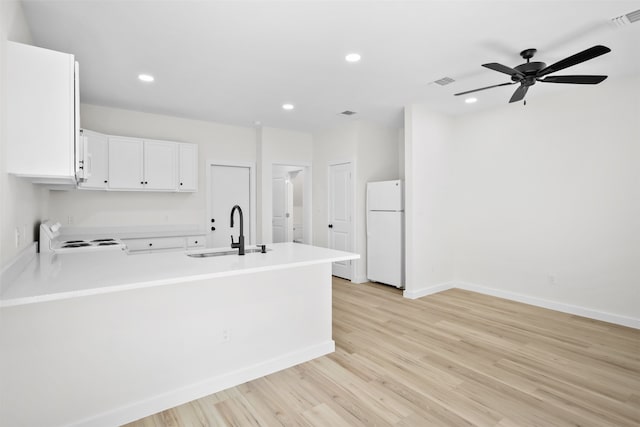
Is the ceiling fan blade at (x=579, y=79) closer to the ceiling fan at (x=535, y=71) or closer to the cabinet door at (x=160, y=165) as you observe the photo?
the ceiling fan at (x=535, y=71)

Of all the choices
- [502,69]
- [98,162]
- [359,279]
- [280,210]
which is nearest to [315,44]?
[502,69]

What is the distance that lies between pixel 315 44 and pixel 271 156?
3.18m

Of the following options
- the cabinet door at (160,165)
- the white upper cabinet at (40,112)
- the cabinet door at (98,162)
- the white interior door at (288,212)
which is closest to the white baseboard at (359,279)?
the white interior door at (288,212)

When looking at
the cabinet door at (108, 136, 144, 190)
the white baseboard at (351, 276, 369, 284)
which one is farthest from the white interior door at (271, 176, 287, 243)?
the cabinet door at (108, 136, 144, 190)

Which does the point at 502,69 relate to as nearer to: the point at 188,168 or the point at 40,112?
the point at 40,112

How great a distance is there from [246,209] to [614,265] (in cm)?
515

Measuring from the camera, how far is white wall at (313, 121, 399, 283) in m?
5.43

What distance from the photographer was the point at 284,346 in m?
2.63

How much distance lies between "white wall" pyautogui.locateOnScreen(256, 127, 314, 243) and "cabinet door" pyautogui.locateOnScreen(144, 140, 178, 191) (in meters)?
1.44

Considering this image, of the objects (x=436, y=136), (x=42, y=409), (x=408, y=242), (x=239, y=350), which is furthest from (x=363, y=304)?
(x=42, y=409)

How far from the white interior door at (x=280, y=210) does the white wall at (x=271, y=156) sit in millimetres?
1778

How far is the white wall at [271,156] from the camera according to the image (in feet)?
18.9

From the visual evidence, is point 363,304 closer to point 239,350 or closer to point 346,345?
point 346,345

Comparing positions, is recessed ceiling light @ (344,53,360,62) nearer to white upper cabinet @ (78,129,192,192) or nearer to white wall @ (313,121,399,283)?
white wall @ (313,121,399,283)
